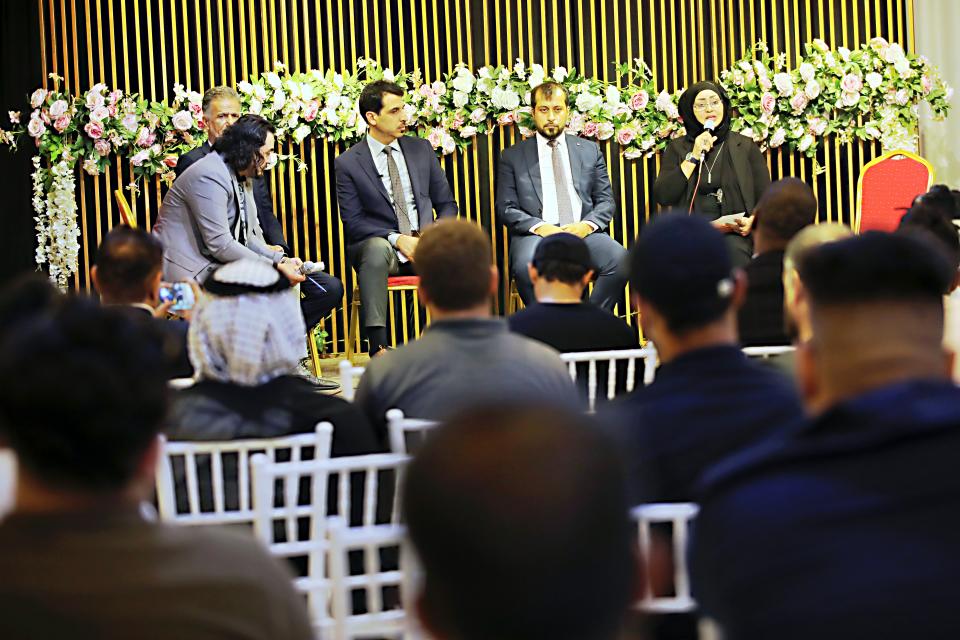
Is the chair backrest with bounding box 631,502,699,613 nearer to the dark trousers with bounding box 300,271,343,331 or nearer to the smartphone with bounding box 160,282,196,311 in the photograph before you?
the smartphone with bounding box 160,282,196,311

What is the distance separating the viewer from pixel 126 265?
3.46 m

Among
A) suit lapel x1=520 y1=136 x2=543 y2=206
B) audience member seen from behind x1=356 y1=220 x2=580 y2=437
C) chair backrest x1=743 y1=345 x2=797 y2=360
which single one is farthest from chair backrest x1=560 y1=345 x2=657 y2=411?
suit lapel x1=520 y1=136 x2=543 y2=206

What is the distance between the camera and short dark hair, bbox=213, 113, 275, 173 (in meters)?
5.58

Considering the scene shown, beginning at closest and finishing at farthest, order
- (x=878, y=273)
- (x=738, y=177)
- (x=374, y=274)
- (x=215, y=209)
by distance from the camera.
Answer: (x=878, y=273)
(x=215, y=209)
(x=374, y=274)
(x=738, y=177)

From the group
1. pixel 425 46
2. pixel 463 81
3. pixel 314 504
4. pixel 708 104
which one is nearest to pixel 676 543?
pixel 314 504

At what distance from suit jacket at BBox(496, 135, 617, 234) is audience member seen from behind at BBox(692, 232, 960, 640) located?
523cm

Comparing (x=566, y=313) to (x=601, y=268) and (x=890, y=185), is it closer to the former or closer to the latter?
(x=601, y=268)

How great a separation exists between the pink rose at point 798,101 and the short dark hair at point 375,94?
7.47ft

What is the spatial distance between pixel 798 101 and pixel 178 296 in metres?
4.04

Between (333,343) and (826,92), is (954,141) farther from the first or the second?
(333,343)

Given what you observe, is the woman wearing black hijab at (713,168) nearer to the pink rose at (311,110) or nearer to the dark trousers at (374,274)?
the dark trousers at (374,274)

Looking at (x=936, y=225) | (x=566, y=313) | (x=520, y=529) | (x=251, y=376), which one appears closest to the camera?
(x=520, y=529)

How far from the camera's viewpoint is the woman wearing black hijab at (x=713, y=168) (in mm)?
6402

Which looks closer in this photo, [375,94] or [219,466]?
[219,466]
